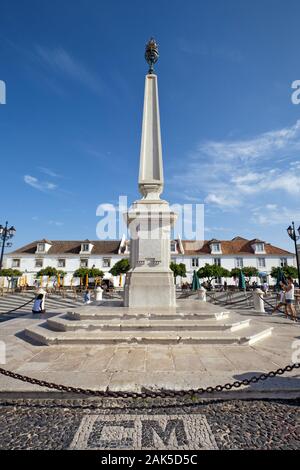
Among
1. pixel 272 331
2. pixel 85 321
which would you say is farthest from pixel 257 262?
pixel 85 321

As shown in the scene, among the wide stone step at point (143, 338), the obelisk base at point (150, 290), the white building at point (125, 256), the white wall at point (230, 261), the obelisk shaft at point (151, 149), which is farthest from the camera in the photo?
the white building at point (125, 256)

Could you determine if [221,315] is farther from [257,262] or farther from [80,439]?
[257,262]

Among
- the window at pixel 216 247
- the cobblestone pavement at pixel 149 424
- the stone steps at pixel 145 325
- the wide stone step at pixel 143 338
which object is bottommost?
the cobblestone pavement at pixel 149 424

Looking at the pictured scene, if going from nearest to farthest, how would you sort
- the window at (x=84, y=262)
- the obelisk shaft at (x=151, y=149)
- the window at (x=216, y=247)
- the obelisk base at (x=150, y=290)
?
the obelisk base at (x=150, y=290)
the obelisk shaft at (x=151, y=149)
the window at (x=216, y=247)
the window at (x=84, y=262)

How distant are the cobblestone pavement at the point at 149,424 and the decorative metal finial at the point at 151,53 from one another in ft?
32.7

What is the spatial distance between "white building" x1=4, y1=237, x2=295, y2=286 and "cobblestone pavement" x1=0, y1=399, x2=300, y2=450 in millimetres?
39116

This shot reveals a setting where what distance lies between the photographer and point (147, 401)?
9.07ft

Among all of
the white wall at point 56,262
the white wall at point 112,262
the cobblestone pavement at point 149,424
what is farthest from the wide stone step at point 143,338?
the white wall at point 56,262

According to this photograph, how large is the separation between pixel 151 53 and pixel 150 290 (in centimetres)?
847

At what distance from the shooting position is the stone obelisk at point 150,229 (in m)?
6.54

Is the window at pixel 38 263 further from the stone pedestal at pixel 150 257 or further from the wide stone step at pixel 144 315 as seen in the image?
the wide stone step at pixel 144 315

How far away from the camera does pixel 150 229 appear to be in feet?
23.3

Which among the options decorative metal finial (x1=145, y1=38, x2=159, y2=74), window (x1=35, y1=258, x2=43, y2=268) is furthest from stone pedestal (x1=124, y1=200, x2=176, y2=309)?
window (x1=35, y1=258, x2=43, y2=268)
